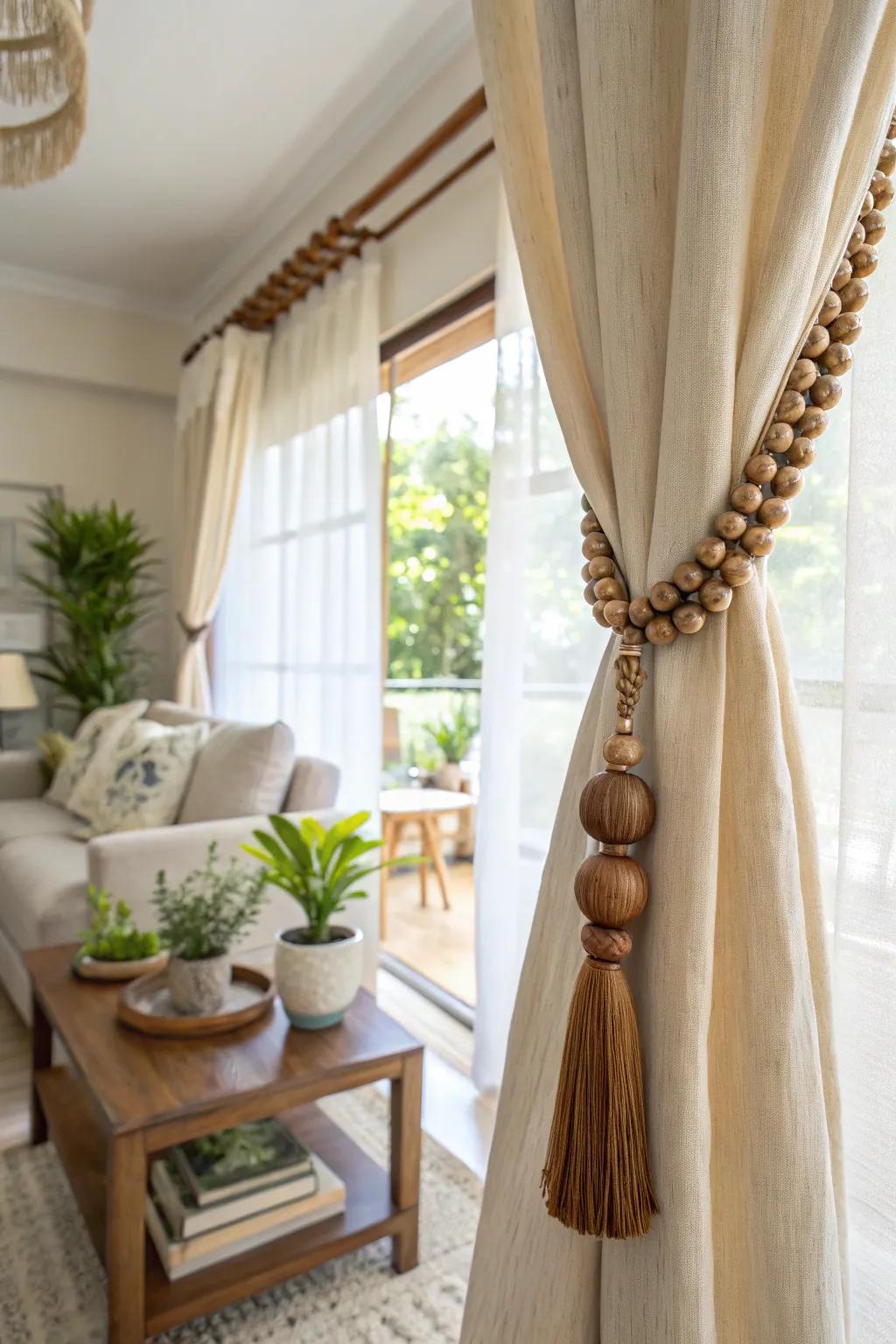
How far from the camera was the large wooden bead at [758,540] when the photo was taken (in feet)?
2.16

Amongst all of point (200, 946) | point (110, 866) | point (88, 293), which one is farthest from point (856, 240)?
point (88, 293)

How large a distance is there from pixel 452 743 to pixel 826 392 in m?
3.86

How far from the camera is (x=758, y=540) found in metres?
0.66

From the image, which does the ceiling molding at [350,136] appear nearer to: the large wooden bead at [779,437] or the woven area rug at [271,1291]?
the large wooden bead at [779,437]

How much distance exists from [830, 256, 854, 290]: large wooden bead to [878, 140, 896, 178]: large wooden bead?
0.10m

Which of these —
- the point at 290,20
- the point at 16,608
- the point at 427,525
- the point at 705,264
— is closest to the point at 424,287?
the point at 290,20

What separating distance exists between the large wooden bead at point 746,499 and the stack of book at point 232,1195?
1225 millimetres

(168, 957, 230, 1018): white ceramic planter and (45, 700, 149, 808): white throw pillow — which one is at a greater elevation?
(45, 700, 149, 808): white throw pillow

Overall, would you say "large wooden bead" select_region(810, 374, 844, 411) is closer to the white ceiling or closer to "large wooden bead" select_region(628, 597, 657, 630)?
"large wooden bead" select_region(628, 597, 657, 630)

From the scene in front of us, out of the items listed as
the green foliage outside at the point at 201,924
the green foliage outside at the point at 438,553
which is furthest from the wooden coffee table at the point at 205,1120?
the green foliage outside at the point at 438,553

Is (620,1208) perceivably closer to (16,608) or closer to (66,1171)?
(66,1171)

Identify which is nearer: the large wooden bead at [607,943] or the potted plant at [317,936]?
the large wooden bead at [607,943]

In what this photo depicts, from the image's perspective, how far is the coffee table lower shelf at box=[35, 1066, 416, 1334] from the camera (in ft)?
4.14

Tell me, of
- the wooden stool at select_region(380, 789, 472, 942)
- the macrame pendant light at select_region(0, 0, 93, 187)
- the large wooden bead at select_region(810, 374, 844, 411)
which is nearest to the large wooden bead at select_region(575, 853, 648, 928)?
the large wooden bead at select_region(810, 374, 844, 411)
